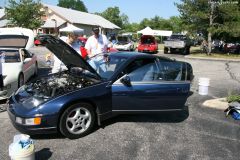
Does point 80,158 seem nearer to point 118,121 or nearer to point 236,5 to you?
point 118,121

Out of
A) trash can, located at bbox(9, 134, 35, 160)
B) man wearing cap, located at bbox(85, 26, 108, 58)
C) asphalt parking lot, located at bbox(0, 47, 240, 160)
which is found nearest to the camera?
trash can, located at bbox(9, 134, 35, 160)

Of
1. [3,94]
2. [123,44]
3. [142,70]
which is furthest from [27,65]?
[123,44]

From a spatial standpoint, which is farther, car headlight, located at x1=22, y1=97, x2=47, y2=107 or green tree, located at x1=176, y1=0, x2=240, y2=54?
green tree, located at x1=176, y1=0, x2=240, y2=54

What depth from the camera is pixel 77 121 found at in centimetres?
539

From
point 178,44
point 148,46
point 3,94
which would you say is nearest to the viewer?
point 3,94

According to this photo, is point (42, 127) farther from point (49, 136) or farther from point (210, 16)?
point (210, 16)

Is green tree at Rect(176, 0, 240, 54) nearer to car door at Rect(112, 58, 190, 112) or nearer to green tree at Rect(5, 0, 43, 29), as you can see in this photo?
car door at Rect(112, 58, 190, 112)

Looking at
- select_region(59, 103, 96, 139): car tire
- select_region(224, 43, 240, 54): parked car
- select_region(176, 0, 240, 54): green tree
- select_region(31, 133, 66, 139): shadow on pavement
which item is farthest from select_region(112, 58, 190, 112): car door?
select_region(224, 43, 240, 54): parked car

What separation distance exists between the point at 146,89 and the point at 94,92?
40.9 inches

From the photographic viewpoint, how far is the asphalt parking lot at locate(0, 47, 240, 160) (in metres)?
4.89

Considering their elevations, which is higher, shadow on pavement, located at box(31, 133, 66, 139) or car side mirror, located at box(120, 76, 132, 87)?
car side mirror, located at box(120, 76, 132, 87)

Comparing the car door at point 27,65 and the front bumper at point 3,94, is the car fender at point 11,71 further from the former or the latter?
the car door at point 27,65

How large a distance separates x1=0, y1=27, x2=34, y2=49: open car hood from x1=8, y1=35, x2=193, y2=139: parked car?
365 cm

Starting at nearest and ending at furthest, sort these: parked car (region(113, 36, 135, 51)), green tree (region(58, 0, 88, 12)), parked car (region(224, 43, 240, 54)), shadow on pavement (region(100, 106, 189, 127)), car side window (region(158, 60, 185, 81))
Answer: car side window (region(158, 60, 185, 81)) → shadow on pavement (region(100, 106, 189, 127)) → parked car (region(113, 36, 135, 51)) → parked car (region(224, 43, 240, 54)) → green tree (region(58, 0, 88, 12))
